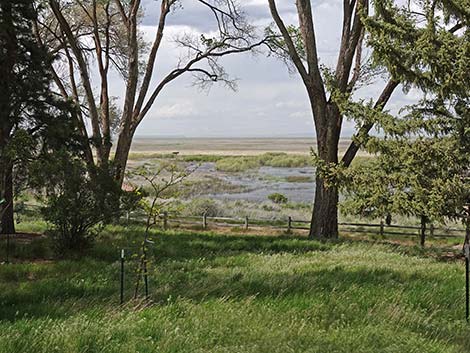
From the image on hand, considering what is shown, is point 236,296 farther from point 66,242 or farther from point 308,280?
point 66,242

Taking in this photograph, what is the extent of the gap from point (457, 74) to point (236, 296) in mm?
7630

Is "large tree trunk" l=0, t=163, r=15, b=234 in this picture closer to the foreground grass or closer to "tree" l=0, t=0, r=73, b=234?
"tree" l=0, t=0, r=73, b=234

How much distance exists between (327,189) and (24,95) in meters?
9.16

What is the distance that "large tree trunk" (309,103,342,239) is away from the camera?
55.8ft

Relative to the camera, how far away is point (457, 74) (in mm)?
11742

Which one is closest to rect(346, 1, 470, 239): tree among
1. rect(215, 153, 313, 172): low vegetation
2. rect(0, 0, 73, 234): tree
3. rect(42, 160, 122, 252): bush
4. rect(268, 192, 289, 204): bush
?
rect(42, 160, 122, 252): bush

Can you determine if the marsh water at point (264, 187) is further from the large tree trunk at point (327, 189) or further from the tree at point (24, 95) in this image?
the tree at point (24, 95)

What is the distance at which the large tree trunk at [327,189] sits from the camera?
1702 centimetres

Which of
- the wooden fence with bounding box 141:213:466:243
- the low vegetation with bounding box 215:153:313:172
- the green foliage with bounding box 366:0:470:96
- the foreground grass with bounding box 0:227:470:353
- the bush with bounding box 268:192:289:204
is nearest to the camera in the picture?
the foreground grass with bounding box 0:227:470:353

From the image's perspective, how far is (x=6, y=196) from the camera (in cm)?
1484

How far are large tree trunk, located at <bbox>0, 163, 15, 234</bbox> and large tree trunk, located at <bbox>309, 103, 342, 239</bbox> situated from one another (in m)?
8.93

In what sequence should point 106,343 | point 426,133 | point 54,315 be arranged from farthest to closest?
1. point 426,133
2. point 54,315
3. point 106,343

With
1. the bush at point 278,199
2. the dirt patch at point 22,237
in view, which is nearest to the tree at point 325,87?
the dirt patch at point 22,237

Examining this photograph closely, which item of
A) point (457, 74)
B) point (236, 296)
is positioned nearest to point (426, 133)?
point (457, 74)
